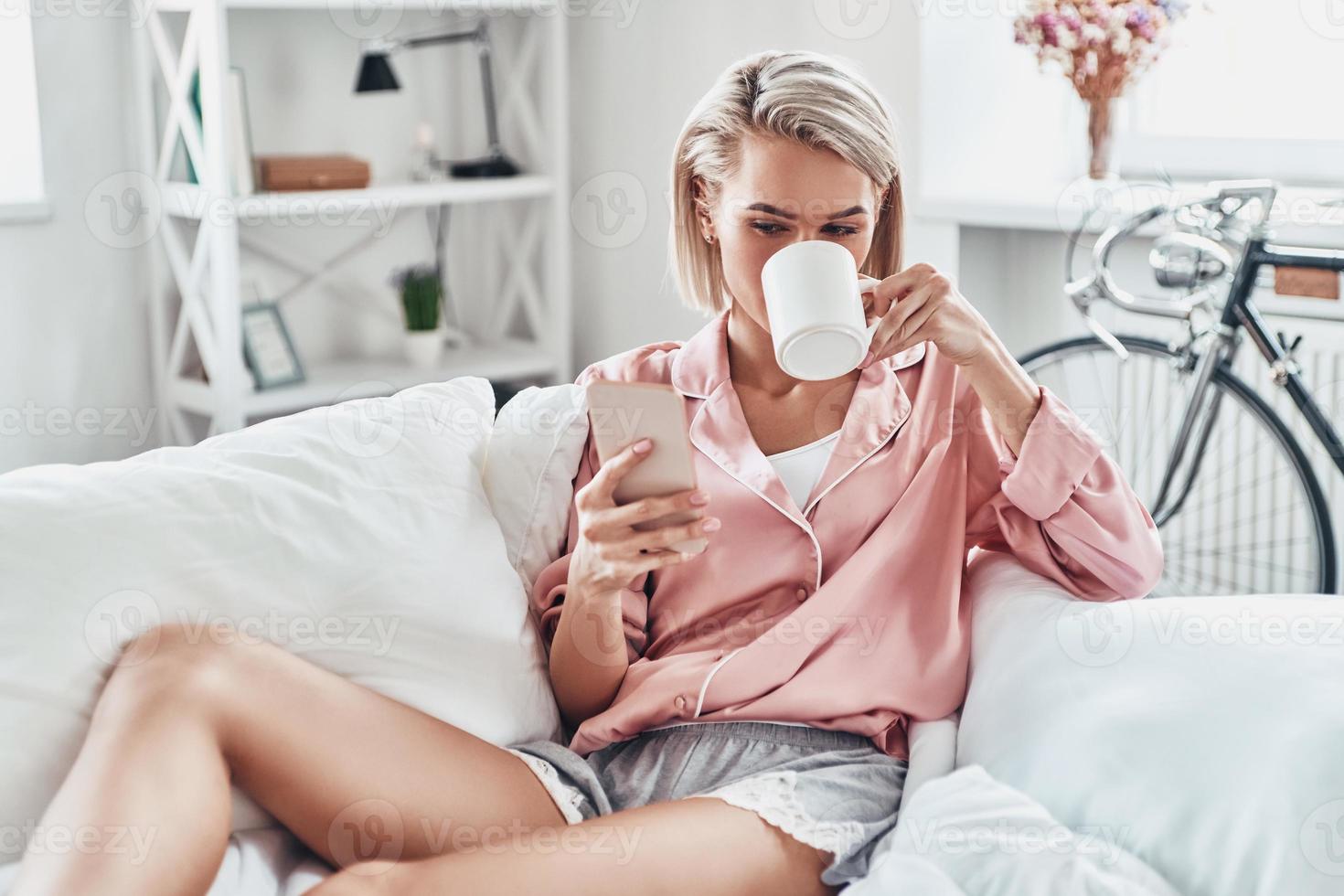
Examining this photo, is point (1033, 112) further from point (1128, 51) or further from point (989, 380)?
point (989, 380)

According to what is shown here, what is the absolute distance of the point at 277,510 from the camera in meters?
1.34

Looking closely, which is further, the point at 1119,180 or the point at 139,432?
the point at 139,432

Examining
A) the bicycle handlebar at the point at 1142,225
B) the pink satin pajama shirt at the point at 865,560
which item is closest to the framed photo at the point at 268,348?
the bicycle handlebar at the point at 1142,225

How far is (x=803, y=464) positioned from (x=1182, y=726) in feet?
1.44

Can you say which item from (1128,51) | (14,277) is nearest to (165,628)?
(14,277)

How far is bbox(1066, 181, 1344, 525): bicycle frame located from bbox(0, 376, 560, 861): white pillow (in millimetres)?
1330

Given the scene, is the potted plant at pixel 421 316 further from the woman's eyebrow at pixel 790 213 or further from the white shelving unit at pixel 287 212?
the woman's eyebrow at pixel 790 213

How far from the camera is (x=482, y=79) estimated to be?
3.47 metres

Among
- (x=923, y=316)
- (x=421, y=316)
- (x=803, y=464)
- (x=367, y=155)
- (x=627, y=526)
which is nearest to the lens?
(x=627, y=526)

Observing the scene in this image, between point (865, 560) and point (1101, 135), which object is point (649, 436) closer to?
point (865, 560)

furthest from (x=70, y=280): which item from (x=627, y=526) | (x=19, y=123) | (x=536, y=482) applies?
(x=627, y=526)

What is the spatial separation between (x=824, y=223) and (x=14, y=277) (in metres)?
2.15

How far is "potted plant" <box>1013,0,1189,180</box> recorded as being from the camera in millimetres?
2646

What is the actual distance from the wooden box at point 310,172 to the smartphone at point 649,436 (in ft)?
6.78
